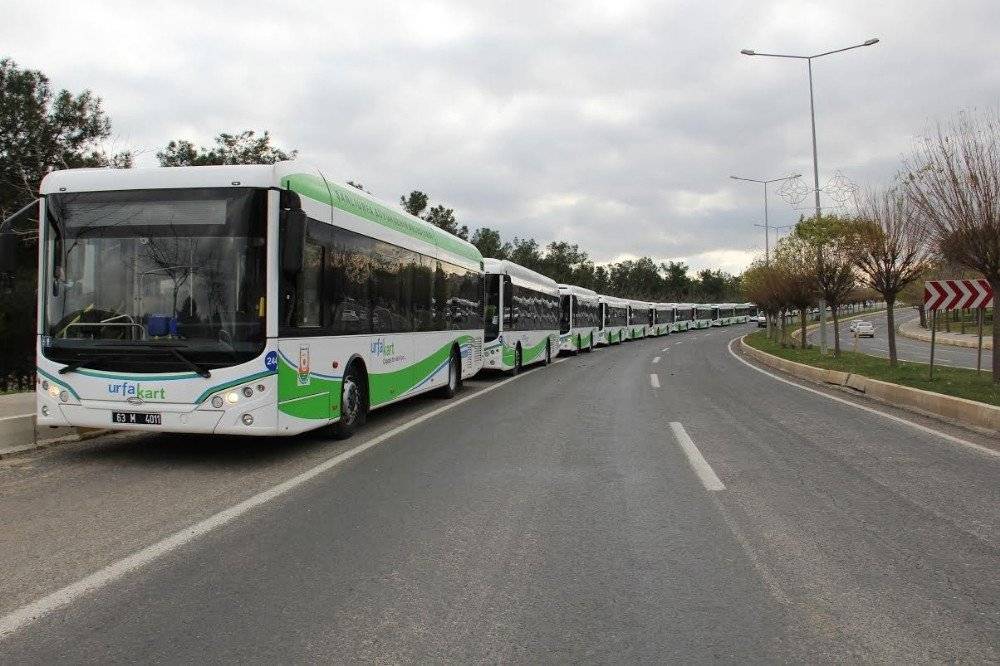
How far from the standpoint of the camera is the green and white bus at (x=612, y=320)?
141 feet

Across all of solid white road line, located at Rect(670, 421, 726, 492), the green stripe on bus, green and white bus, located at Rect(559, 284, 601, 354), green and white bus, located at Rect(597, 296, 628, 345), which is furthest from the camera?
green and white bus, located at Rect(597, 296, 628, 345)

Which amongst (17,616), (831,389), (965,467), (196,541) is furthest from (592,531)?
(831,389)

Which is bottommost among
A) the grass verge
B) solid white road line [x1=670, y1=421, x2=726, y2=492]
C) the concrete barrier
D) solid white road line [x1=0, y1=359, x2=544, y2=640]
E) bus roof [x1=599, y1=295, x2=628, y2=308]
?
solid white road line [x1=0, y1=359, x2=544, y2=640]

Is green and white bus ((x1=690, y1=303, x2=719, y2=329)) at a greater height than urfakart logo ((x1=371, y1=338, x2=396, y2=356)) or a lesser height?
greater

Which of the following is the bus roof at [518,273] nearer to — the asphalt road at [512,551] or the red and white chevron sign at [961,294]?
the red and white chevron sign at [961,294]

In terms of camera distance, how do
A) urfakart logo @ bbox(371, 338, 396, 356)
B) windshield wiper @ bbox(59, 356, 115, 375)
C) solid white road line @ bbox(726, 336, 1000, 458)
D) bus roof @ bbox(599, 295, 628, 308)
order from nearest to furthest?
windshield wiper @ bbox(59, 356, 115, 375), solid white road line @ bbox(726, 336, 1000, 458), urfakart logo @ bbox(371, 338, 396, 356), bus roof @ bbox(599, 295, 628, 308)

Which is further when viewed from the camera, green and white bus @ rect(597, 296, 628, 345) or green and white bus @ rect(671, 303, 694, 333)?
green and white bus @ rect(671, 303, 694, 333)

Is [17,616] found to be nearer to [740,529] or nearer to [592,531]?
[592,531]

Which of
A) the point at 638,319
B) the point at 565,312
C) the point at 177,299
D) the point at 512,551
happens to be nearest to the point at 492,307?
the point at 565,312

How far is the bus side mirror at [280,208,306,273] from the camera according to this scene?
292 inches

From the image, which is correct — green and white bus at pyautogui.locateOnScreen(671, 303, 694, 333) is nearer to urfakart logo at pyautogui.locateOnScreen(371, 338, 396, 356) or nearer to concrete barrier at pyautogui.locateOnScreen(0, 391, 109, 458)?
urfakart logo at pyautogui.locateOnScreen(371, 338, 396, 356)

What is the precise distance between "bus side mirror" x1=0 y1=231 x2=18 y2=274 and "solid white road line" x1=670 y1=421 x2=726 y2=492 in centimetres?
703

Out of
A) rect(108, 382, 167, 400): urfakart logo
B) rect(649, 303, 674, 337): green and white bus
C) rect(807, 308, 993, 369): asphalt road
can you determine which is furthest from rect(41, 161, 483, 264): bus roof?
rect(649, 303, 674, 337): green and white bus

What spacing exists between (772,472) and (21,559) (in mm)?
6312
